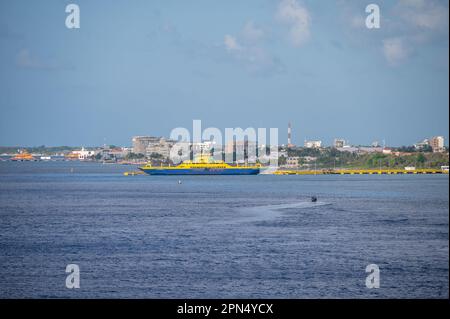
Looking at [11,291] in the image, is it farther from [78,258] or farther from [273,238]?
[273,238]

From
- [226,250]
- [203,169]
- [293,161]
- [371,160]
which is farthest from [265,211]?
[293,161]

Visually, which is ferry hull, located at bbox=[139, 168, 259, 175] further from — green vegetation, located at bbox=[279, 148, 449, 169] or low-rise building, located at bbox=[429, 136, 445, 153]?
low-rise building, located at bbox=[429, 136, 445, 153]

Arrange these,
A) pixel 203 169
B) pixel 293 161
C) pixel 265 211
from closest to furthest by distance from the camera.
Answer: pixel 265 211 → pixel 203 169 → pixel 293 161

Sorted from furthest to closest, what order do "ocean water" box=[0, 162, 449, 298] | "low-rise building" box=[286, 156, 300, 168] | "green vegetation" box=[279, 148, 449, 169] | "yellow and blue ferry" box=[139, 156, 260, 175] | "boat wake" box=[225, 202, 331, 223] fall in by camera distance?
1. "low-rise building" box=[286, 156, 300, 168]
2. "green vegetation" box=[279, 148, 449, 169]
3. "yellow and blue ferry" box=[139, 156, 260, 175]
4. "boat wake" box=[225, 202, 331, 223]
5. "ocean water" box=[0, 162, 449, 298]

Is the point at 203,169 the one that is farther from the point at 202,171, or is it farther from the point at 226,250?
the point at 226,250

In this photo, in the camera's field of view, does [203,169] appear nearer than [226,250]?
No

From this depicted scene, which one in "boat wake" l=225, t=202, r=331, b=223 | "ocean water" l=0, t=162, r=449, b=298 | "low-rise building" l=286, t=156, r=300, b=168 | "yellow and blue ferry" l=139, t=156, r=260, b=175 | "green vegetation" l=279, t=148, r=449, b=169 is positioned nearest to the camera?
"ocean water" l=0, t=162, r=449, b=298

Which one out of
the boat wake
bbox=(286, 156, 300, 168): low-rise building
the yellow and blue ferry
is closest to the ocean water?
the boat wake

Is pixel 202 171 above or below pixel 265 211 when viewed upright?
above
